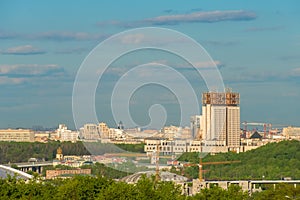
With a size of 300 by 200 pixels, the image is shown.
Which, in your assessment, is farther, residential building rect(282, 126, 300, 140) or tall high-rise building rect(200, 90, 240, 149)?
residential building rect(282, 126, 300, 140)

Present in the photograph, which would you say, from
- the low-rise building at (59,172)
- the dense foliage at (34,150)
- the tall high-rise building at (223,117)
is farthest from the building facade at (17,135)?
the low-rise building at (59,172)

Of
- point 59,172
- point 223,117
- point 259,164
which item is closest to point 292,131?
point 223,117

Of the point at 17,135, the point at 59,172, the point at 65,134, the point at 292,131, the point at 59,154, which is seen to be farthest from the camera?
the point at 292,131

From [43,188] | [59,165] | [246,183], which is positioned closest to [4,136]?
[59,165]

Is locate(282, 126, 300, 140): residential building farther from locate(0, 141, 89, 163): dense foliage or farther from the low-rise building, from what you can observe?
the low-rise building

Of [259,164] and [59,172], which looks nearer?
[59,172]

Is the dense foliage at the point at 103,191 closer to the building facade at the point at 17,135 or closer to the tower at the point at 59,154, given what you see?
the tower at the point at 59,154

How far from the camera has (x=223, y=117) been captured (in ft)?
317

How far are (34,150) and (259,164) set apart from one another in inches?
1226

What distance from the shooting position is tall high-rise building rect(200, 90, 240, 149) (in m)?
91.4

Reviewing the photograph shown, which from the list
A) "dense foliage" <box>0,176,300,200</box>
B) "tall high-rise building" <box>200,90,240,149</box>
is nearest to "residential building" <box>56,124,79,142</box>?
"tall high-rise building" <box>200,90,240,149</box>

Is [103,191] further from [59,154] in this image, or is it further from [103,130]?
[59,154]

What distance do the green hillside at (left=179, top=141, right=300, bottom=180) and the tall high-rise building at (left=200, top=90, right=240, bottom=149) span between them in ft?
44.0

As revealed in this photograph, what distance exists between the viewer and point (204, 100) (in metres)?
96.2
